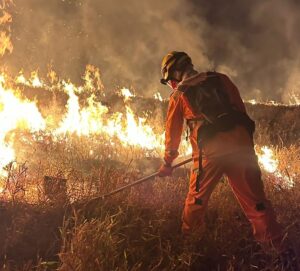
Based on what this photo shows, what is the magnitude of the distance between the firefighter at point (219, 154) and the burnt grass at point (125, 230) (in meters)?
0.24

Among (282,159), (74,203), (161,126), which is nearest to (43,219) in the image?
(74,203)

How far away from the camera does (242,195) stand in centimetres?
401

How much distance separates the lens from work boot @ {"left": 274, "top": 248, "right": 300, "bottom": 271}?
11.8 ft

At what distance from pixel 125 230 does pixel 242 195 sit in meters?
1.21

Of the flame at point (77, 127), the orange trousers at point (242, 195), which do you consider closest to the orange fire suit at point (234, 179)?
the orange trousers at point (242, 195)

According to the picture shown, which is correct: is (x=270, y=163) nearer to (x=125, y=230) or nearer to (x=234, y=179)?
(x=234, y=179)

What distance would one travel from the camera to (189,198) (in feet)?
13.6

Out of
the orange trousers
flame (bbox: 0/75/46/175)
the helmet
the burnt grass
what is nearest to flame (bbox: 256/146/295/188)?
the burnt grass

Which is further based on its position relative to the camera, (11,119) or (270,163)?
(270,163)

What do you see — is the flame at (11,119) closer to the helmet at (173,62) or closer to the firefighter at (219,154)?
the helmet at (173,62)

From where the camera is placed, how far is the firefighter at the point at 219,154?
3.96m

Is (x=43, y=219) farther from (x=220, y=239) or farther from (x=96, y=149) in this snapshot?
(x=96, y=149)

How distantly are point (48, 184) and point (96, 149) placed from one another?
3.73 meters

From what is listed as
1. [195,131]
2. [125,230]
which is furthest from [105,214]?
[195,131]
